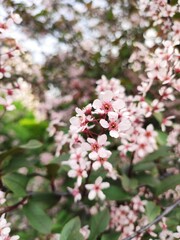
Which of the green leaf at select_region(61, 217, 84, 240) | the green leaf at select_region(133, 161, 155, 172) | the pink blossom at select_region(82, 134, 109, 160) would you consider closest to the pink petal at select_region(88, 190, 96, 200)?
the green leaf at select_region(61, 217, 84, 240)

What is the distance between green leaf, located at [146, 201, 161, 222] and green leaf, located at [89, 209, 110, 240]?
171 millimetres

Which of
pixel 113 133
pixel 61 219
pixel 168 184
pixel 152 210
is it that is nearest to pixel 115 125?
pixel 113 133

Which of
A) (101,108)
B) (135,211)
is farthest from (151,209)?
(101,108)

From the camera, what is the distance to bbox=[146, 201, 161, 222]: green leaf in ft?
5.07

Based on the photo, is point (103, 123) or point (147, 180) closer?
point (103, 123)

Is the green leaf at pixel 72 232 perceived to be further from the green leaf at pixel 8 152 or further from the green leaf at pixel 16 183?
the green leaf at pixel 8 152

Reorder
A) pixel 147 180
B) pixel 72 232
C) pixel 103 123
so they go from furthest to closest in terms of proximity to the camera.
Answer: pixel 147 180 → pixel 72 232 → pixel 103 123

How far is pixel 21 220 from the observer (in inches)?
112

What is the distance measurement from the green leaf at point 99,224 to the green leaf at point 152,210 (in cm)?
17

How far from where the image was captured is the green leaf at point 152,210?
155 centimetres

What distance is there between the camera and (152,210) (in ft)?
5.23

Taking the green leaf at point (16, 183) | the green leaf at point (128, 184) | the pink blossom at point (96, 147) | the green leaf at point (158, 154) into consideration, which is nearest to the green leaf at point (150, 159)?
the green leaf at point (158, 154)

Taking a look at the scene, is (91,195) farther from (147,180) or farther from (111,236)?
(147,180)

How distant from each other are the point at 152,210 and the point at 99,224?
223mm
